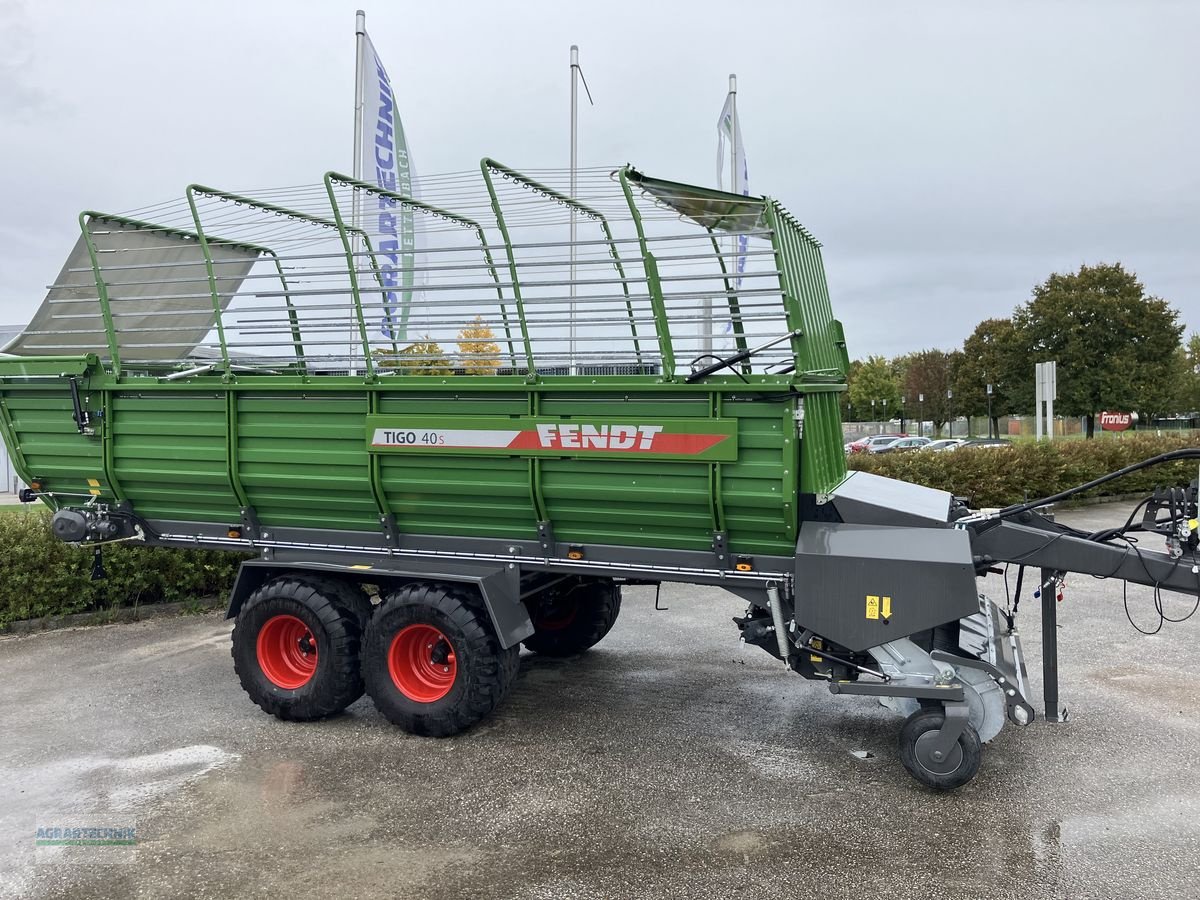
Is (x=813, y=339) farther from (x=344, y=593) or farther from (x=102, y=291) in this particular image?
(x=102, y=291)

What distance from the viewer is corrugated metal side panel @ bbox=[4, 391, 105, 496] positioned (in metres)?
5.88

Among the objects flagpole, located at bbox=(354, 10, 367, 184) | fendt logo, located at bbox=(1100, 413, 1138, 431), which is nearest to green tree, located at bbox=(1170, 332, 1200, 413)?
fendt logo, located at bbox=(1100, 413, 1138, 431)

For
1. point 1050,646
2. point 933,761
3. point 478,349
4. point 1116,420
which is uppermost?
point 478,349

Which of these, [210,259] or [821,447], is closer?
[821,447]

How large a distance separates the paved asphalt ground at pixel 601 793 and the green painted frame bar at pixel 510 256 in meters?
2.19

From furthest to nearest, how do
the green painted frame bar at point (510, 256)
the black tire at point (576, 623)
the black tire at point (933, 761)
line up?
the black tire at point (576, 623), the green painted frame bar at point (510, 256), the black tire at point (933, 761)

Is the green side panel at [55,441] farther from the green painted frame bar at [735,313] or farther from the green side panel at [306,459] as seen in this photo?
the green painted frame bar at [735,313]

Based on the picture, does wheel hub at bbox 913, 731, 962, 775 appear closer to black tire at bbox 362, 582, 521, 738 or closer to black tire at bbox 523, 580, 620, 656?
black tire at bbox 362, 582, 521, 738

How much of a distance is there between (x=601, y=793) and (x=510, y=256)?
Result: 2.92 meters

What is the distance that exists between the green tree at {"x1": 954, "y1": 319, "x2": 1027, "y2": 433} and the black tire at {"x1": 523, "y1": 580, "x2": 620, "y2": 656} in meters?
39.1

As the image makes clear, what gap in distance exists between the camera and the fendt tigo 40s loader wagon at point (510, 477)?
4531 millimetres

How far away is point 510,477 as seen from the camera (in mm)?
5070

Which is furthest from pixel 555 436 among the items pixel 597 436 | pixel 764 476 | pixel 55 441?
pixel 55 441

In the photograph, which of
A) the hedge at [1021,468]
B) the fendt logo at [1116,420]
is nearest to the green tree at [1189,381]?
the fendt logo at [1116,420]
